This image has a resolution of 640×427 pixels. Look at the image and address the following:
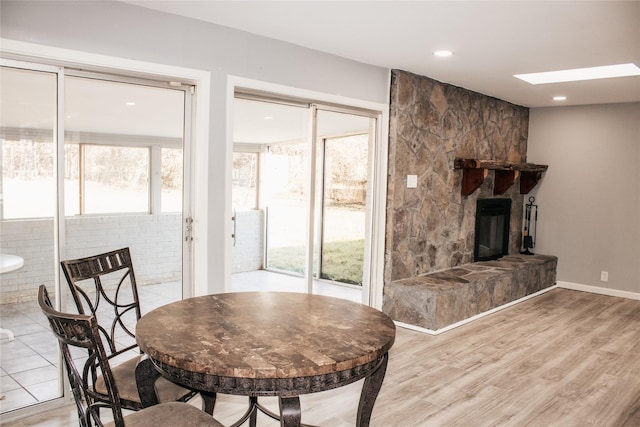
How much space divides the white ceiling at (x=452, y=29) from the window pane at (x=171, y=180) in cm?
91

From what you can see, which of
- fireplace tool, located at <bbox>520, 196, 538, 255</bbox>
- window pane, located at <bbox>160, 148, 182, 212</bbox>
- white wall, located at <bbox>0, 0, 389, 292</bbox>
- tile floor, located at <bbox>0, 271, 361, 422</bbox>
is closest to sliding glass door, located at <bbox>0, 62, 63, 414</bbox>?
tile floor, located at <bbox>0, 271, 361, 422</bbox>

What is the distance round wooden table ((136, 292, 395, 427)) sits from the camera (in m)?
1.52

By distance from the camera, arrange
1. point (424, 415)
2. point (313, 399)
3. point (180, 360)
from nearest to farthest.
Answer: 1. point (180, 360)
2. point (424, 415)
3. point (313, 399)

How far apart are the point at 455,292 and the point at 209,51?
3.06 metres

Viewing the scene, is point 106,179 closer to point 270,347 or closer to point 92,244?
point 92,244

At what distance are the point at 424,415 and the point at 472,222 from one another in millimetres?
3320

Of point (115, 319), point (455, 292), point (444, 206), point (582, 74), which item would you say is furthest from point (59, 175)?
point (582, 74)

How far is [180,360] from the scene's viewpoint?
1.55 m

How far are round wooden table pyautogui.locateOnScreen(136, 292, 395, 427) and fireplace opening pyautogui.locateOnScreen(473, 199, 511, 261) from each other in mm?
4027

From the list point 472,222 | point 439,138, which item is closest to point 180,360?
point 439,138

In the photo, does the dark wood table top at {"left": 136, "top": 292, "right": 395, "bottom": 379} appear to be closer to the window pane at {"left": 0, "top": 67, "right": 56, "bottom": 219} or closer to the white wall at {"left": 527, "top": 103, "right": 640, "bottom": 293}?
the window pane at {"left": 0, "top": 67, "right": 56, "bottom": 219}

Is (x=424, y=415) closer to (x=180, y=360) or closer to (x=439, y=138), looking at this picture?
(x=180, y=360)

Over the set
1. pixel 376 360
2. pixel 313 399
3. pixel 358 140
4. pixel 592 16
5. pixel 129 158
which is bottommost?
pixel 313 399

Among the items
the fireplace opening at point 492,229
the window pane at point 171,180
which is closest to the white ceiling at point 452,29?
the window pane at point 171,180
